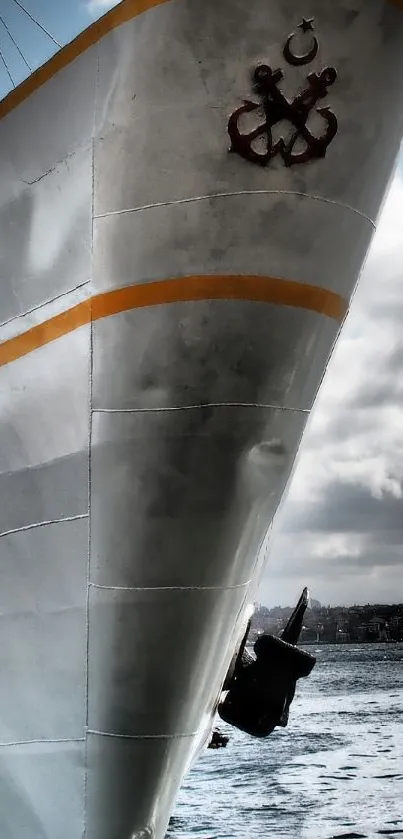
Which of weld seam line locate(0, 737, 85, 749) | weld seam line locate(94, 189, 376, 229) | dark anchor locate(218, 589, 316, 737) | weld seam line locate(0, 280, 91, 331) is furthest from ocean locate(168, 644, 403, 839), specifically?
weld seam line locate(94, 189, 376, 229)

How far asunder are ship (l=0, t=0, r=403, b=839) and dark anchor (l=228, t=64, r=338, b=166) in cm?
1

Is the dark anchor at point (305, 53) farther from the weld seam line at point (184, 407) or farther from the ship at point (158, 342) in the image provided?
the weld seam line at point (184, 407)

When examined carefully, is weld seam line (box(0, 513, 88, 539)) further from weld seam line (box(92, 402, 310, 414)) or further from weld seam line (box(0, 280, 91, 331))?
weld seam line (box(0, 280, 91, 331))

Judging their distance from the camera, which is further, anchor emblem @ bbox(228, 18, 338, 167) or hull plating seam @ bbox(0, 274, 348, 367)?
hull plating seam @ bbox(0, 274, 348, 367)

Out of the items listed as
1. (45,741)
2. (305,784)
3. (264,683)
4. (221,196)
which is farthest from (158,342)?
(305,784)

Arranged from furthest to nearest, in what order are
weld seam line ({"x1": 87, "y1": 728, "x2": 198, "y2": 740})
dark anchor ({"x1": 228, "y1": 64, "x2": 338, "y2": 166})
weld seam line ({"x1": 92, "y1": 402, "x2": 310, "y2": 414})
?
1. weld seam line ({"x1": 87, "y1": 728, "x2": 198, "y2": 740})
2. weld seam line ({"x1": 92, "y1": 402, "x2": 310, "y2": 414})
3. dark anchor ({"x1": 228, "y1": 64, "x2": 338, "y2": 166})

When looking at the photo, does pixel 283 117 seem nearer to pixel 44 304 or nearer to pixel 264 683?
pixel 44 304

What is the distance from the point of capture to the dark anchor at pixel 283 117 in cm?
428

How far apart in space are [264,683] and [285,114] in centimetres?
400

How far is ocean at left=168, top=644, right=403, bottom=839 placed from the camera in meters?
21.1

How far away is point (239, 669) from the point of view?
6.32 m

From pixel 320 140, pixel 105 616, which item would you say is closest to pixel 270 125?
pixel 320 140

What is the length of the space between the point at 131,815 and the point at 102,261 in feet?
10.1

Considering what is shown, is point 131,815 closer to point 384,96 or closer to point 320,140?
point 320,140
